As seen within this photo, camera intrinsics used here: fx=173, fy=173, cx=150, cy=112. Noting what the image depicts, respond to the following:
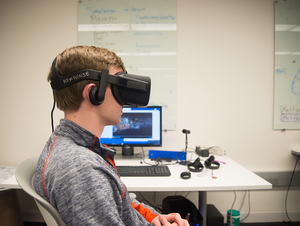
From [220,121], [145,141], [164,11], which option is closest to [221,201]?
[220,121]

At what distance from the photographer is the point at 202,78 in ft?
6.02

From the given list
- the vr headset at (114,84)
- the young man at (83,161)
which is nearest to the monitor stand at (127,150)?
the young man at (83,161)

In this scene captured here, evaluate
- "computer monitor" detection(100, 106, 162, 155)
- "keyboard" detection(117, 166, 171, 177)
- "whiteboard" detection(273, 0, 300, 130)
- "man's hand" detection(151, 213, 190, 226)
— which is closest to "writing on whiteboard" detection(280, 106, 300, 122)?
"whiteboard" detection(273, 0, 300, 130)

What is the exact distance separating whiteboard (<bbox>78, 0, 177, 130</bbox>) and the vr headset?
118 centimetres

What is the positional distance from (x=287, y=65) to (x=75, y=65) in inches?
83.7

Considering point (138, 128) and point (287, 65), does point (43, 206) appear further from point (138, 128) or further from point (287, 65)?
point (287, 65)

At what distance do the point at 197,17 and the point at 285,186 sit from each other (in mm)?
2041

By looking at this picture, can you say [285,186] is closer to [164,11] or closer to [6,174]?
[164,11]

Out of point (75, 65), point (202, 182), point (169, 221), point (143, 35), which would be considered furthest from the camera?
point (143, 35)

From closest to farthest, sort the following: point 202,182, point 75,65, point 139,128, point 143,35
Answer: point 75,65
point 202,182
point 139,128
point 143,35

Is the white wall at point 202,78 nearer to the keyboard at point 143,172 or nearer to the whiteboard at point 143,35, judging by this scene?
the whiteboard at point 143,35

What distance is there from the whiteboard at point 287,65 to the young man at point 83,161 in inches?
69.5

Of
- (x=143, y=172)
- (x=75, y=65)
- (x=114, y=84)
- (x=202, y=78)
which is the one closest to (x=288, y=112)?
(x=202, y=78)

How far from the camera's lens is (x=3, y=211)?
147cm
